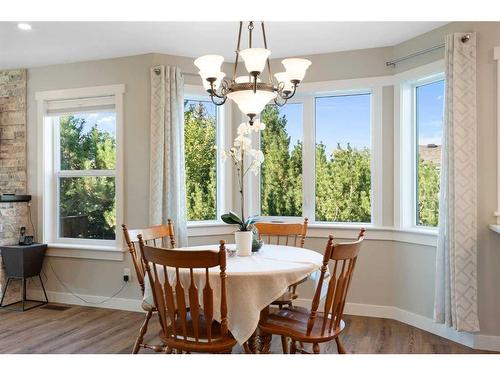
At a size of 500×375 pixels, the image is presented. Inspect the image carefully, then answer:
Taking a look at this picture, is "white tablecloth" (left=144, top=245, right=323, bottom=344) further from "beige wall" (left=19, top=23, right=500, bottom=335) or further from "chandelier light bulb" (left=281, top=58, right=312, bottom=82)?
"beige wall" (left=19, top=23, right=500, bottom=335)

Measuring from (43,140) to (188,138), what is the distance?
1575 millimetres

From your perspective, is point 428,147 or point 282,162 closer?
point 428,147

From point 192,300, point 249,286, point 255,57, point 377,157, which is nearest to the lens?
point 192,300

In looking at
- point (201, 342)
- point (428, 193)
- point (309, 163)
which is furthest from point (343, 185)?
point (201, 342)

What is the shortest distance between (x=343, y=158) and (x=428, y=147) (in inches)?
30.9

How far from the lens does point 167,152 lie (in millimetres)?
3805

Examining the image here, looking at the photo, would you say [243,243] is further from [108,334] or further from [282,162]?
[282,162]

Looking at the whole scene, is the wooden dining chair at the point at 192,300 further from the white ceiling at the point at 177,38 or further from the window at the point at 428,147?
the window at the point at 428,147

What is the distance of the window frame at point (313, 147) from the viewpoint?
3770 mm

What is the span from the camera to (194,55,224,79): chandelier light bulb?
2.33 meters

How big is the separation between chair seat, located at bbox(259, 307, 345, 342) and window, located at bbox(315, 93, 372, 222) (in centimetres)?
174

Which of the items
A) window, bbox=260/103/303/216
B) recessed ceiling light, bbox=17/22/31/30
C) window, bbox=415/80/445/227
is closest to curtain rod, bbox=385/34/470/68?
window, bbox=415/80/445/227

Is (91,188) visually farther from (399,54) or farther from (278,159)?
(399,54)
